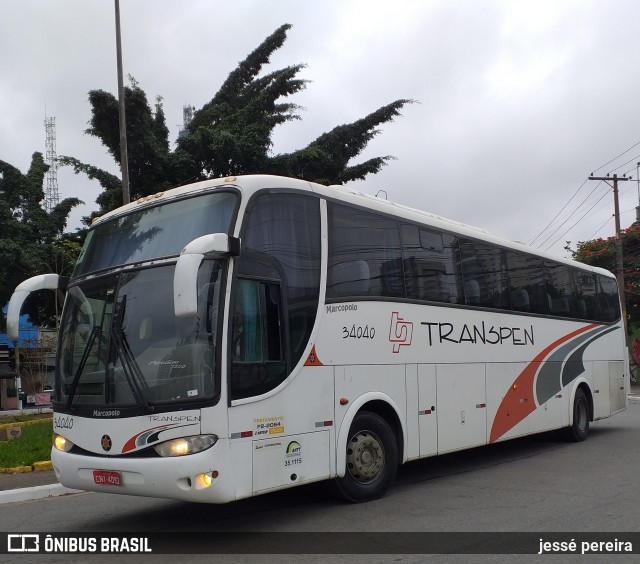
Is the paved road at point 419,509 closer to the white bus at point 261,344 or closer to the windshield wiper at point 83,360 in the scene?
the white bus at point 261,344

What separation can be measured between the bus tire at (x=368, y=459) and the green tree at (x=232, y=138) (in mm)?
16499

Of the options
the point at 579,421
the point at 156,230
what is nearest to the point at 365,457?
the point at 156,230

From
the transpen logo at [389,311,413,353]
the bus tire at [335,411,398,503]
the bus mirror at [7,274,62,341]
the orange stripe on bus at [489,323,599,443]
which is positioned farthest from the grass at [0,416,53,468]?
the orange stripe on bus at [489,323,599,443]

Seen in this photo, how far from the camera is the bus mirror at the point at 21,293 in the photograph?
22.5ft

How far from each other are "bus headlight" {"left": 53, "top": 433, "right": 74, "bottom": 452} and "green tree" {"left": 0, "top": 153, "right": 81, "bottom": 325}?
18.5 m

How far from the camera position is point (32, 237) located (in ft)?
86.8

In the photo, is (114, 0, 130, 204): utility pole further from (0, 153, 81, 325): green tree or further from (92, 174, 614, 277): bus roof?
(0, 153, 81, 325): green tree

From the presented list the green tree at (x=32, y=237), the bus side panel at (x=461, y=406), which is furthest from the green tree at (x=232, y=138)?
the bus side panel at (x=461, y=406)

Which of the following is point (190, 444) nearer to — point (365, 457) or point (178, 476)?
point (178, 476)

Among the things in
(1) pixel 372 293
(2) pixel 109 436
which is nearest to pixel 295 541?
(2) pixel 109 436

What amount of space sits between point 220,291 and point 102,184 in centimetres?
1902

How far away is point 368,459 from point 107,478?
9.78ft

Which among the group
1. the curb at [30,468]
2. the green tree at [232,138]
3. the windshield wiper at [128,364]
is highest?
the green tree at [232,138]

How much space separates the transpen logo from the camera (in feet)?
28.8
